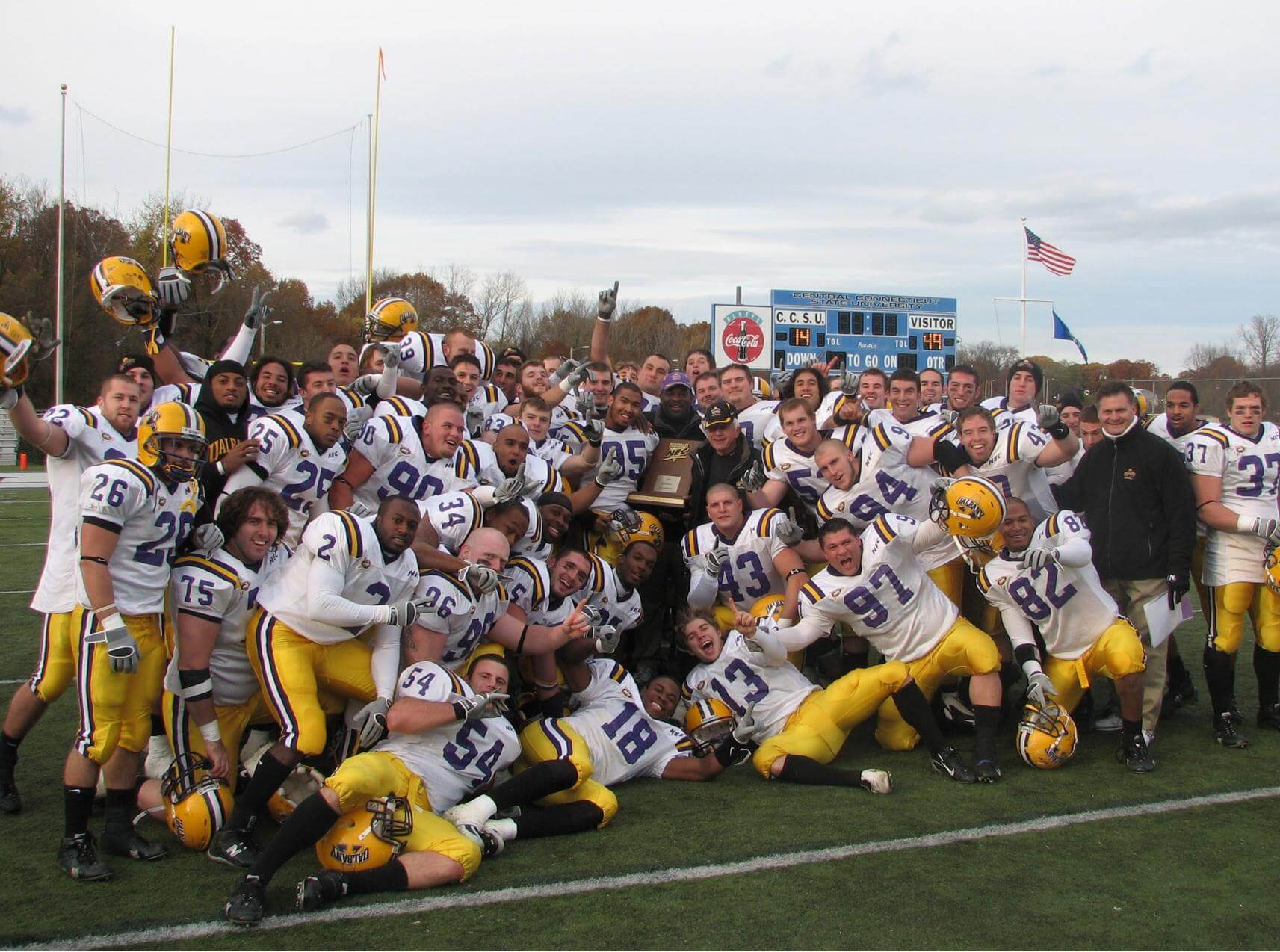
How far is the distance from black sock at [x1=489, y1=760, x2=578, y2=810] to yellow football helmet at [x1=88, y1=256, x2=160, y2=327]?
10.2 ft

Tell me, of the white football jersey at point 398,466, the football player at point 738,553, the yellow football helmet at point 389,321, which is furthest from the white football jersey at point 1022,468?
the yellow football helmet at point 389,321

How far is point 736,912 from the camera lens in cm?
357

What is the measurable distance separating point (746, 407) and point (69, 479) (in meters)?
4.18

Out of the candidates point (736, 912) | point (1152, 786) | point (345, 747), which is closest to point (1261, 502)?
point (1152, 786)

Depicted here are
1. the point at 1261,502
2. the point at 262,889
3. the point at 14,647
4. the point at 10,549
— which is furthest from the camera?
the point at 10,549

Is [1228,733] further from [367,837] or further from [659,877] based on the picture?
[367,837]

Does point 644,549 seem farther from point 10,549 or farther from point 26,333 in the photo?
point 10,549

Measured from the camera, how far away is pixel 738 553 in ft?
19.9

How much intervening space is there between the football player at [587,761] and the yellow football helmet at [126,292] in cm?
287

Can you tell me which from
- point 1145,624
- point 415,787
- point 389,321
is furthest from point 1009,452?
point 389,321

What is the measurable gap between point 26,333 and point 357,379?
2.28 meters

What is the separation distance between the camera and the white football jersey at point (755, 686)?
5.43m

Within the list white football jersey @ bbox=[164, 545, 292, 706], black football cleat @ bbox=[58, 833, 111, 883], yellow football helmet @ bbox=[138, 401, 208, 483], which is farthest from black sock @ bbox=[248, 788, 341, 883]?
yellow football helmet @ bbox=[138, 401, 208, 483]

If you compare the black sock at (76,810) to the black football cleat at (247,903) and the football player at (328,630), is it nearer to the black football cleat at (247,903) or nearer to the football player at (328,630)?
the football player at (328,630)
